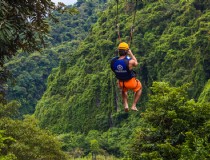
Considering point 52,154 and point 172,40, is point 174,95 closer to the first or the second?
point 52,154

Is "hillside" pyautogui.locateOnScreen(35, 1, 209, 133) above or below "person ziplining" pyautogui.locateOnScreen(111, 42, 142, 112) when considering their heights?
below

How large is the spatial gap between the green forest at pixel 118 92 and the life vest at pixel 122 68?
19.2 ft

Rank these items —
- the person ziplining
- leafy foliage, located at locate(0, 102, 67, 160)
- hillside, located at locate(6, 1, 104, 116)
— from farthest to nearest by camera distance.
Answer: hillside, located at locate(6, 1, 104, 116)
leafy foliage, located at locate(0, 102, 67, 160)
the person ziplining

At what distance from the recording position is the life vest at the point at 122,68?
6.49m

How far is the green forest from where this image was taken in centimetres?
1305

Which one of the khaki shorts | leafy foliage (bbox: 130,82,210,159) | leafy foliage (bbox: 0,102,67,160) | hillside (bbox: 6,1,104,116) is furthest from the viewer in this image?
hillside (bbox: 6,1,104,116)

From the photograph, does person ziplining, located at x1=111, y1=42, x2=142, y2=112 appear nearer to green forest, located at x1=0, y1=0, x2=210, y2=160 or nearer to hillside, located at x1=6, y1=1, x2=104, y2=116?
green forest, located at x1=0, y1=0, x2=210, y2=160

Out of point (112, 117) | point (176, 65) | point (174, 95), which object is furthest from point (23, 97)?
point (174, 95)

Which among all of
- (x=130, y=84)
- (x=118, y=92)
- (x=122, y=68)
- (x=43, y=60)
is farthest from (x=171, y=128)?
(x=43, y=60)

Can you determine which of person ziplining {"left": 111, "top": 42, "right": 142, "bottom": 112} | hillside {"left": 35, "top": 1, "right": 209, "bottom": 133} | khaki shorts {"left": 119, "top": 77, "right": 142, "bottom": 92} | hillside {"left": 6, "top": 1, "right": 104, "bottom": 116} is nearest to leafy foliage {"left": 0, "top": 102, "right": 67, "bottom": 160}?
khaki shorts {"left": 119, "top": 77, "right": 142, "bottom": 92}

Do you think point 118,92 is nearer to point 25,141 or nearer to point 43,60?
point 43,60

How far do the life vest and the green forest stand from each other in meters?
5.86

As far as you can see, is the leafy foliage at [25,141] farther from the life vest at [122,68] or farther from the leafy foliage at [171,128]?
the life vest at [122,68]

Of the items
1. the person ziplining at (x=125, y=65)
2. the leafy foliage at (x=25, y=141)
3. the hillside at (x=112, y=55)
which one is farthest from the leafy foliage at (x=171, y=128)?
the hillside at (x=112, y=55)
